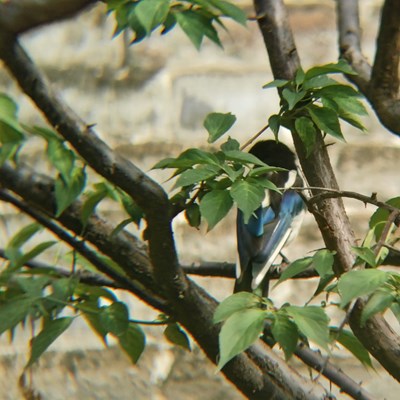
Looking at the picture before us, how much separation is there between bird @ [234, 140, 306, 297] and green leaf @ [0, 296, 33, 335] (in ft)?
1.86

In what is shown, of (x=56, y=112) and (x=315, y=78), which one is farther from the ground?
(x=315, y=78)

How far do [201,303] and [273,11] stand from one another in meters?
0.50

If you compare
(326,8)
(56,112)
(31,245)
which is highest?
(326,8)

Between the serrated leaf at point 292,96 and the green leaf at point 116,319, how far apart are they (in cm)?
33

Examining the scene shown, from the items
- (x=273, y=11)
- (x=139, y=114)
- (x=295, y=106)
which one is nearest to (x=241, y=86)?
(x=139, y=114)

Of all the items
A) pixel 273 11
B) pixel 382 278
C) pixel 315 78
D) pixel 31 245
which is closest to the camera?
pixel 382 278

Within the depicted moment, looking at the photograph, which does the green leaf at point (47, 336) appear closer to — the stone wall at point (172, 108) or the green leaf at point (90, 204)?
the green leaf at point (90, 204)

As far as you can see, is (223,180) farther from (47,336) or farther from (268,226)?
(268,226)

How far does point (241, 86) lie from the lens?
2.58 metres

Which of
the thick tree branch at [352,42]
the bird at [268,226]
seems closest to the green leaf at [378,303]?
the thick tree branch at [352,42]

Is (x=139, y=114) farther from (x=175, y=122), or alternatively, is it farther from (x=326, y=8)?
(x=326, y=8)

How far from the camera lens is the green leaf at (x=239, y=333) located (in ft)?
3.54

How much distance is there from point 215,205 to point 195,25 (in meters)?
0.23

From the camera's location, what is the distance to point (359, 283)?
1066mm
